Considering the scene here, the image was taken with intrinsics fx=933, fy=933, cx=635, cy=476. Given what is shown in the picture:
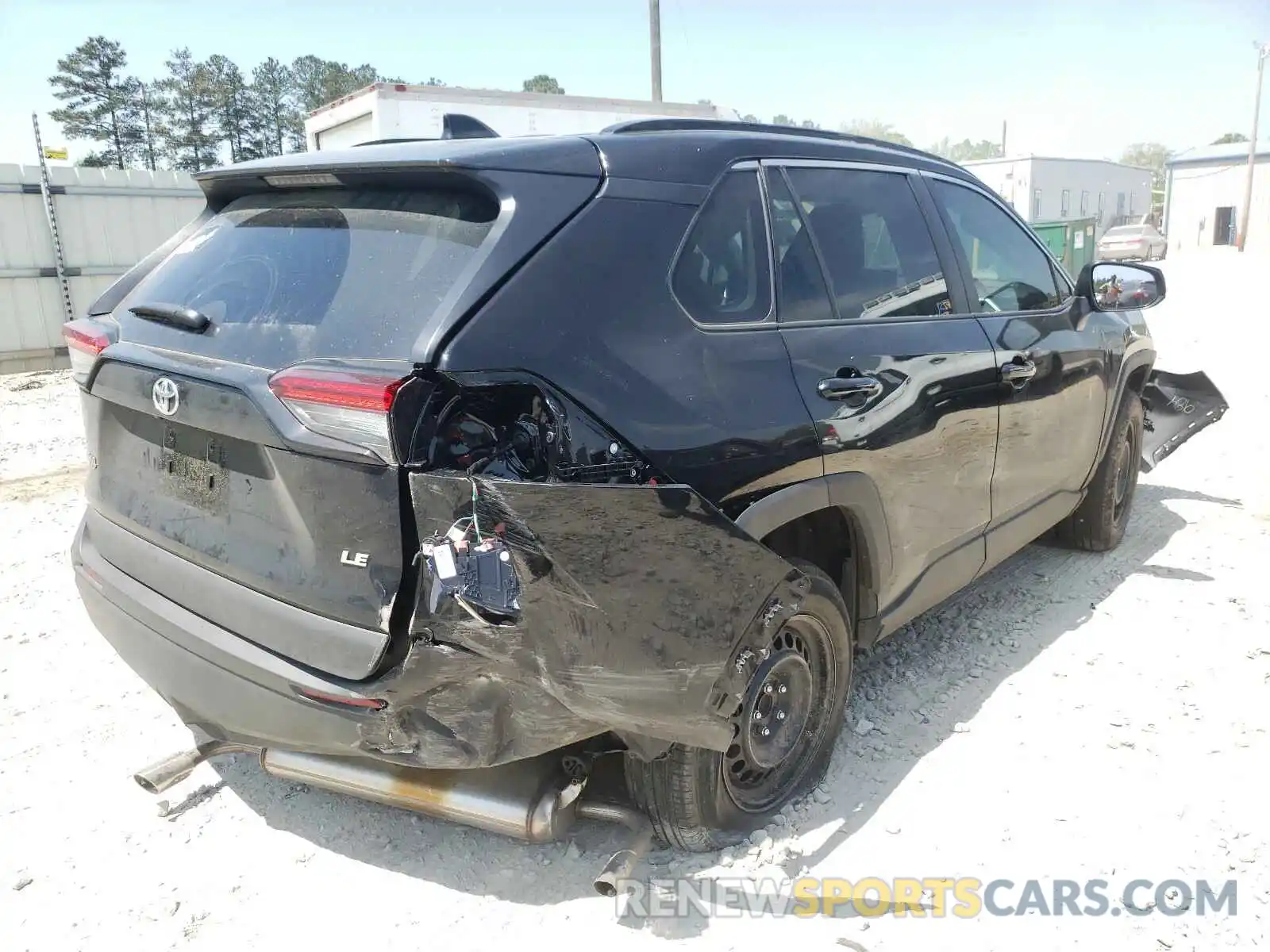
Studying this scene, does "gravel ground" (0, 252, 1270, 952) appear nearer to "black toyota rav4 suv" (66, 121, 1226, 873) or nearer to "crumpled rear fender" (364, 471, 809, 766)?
"black toyota rav4 suv" (66, 121, 1226, 873)

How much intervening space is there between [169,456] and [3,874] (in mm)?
1318

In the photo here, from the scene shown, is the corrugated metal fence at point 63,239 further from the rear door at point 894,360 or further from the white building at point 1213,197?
the white building at point 1213,197

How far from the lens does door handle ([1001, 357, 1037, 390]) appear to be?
11.6 ft

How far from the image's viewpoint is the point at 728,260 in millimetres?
2586

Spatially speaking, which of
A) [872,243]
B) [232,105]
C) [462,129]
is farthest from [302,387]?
[232,105]

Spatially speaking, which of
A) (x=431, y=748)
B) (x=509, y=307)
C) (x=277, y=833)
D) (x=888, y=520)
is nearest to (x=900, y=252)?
(x=888, y=520)

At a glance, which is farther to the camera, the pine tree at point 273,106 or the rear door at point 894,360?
the pine tree at point 273,106

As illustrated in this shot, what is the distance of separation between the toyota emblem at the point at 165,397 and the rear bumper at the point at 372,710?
1.64ft

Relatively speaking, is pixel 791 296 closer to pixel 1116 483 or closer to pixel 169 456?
pixel 169 456

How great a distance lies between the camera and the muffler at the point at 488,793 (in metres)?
2.37

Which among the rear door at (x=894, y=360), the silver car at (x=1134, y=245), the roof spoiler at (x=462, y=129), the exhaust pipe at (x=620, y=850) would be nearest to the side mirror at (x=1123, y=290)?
the rear door at (x=894, y=360)

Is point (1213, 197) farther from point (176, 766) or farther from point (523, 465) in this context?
point (176, 766)

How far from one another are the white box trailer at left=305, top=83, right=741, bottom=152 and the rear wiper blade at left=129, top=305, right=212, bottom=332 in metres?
8.77

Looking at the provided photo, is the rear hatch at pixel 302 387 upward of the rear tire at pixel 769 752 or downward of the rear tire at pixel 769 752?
upward
